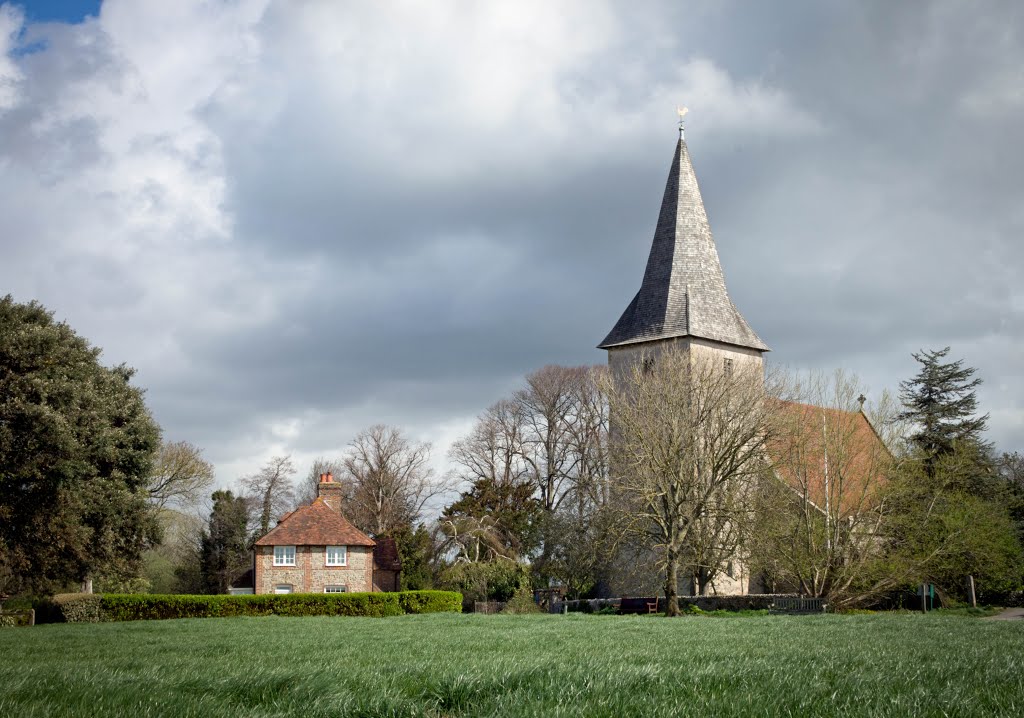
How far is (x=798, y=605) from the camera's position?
36.9 m

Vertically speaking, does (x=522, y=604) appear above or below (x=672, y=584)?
below

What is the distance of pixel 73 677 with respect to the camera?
812 cm

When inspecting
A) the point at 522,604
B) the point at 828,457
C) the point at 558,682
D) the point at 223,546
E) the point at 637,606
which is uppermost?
the point at 828,457

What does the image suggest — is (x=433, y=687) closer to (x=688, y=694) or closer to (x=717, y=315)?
(x=688, y=694)

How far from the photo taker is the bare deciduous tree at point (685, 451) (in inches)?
1468

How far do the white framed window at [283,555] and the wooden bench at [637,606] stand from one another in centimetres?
1923

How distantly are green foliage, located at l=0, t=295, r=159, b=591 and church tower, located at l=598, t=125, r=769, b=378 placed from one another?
26644 mm

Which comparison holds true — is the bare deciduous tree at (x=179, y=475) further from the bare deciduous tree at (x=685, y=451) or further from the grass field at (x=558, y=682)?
the grass field at (x=558, y=682)

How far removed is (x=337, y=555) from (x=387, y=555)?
5.38m

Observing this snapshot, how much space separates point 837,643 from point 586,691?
710 centimetres

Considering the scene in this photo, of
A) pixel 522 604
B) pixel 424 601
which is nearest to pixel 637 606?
pixel 522 604

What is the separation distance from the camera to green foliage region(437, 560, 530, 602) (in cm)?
4912

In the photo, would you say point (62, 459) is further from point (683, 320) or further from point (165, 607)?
point (683, 320)

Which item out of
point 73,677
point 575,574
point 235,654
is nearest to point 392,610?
point 575,574
